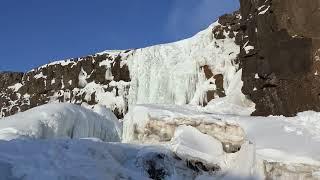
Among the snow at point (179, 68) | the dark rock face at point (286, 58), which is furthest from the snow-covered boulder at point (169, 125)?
the snow at point (179, 68)

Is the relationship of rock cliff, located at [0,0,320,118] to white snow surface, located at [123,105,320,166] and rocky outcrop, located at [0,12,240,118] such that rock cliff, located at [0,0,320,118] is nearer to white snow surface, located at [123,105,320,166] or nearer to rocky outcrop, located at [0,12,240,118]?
rocky outcrop, located at [0,12,240,118]

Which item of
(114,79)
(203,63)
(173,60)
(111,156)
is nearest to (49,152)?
(111,156)

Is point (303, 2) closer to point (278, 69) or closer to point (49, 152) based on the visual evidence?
point (278, 69)

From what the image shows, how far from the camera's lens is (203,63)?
39.0m

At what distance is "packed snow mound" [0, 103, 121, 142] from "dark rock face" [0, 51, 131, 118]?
10.3 m

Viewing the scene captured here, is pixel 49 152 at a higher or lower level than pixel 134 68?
lower

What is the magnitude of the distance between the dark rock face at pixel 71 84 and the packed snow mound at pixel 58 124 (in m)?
10.3

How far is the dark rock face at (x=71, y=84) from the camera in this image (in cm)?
4638

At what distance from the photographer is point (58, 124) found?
28828 mm

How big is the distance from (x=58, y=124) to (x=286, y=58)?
1226 cm

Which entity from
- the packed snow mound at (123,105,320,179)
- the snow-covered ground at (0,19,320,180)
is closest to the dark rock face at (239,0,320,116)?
the packed snow mound at (123,105,320,179)

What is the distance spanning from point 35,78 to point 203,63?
61.9ft

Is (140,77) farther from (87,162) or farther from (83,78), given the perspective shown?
(87,162)

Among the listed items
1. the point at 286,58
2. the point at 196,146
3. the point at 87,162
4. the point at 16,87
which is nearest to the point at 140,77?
the point at 16,87
